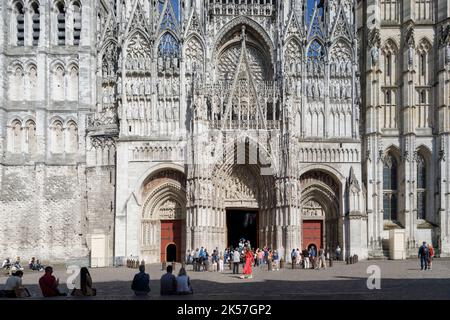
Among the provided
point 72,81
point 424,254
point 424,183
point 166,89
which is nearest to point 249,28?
point 166,89

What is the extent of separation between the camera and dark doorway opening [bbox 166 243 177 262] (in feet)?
142

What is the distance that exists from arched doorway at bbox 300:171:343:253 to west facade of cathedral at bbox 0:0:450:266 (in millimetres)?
97

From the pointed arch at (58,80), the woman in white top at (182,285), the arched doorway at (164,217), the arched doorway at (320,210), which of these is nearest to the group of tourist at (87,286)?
the woman in white top at (182,285)

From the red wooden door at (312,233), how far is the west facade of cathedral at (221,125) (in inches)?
4.0

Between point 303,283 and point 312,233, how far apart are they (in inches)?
682

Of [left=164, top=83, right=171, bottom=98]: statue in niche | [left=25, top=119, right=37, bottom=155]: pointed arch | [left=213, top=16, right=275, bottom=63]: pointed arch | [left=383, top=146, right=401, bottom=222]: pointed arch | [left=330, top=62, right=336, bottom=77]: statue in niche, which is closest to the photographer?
[left=164, top=83, right=171, bottom=98]: statue in niche

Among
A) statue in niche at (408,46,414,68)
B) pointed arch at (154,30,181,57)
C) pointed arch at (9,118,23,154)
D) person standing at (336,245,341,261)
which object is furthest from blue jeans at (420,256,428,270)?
pointed arch at (9,118,23,154)

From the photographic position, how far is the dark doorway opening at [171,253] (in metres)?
43.2

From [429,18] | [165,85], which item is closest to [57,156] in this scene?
[165,85]

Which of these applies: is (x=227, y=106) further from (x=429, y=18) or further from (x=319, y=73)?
(x=429, y=18)

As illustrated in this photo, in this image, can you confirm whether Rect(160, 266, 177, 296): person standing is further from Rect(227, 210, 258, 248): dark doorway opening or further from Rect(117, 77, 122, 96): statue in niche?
Rect(227, 210, 258, 248): dark doorway opening

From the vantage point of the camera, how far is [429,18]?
45469 mm

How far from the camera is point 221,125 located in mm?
41719

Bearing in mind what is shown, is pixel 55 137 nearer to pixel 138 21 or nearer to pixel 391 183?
pixel 138 21
